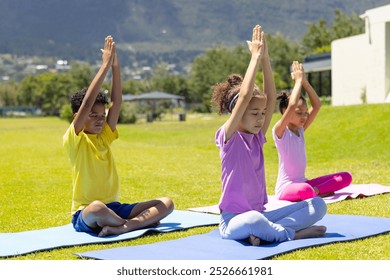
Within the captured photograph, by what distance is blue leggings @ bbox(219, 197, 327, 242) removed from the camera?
633 cm

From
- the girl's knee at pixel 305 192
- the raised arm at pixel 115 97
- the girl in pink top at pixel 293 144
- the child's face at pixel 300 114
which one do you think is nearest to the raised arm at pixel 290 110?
the girl in pink top at pixel 293 144

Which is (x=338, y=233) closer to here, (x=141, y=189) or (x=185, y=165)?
(x=141, y=189)

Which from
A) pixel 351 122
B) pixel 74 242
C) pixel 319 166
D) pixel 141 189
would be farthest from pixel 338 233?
pixel 351 122

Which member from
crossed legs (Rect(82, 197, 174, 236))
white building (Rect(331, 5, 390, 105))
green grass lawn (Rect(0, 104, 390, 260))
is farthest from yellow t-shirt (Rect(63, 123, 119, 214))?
white building (Rect(331, 5, 390, 105))

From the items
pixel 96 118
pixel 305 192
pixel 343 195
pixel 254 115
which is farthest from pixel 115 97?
pixel 343 195

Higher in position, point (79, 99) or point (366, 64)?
point (366, 64)

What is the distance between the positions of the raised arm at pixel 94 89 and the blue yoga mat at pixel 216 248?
1444 mm

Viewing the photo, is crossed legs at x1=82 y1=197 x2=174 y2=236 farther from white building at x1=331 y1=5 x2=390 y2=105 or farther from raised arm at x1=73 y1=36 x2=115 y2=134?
white building at x1=331 y1=5 x2=390 y2=105

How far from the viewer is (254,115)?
653 cm

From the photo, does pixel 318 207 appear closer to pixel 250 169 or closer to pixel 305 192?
pixel 250 169

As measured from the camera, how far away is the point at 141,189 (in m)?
12.2

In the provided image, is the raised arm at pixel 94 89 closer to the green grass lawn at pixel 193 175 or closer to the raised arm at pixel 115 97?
the raised arm at pixel 115 97

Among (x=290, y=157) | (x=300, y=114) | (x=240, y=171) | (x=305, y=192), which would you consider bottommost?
(x=305, y=192)

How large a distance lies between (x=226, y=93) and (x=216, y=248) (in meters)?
1.34
